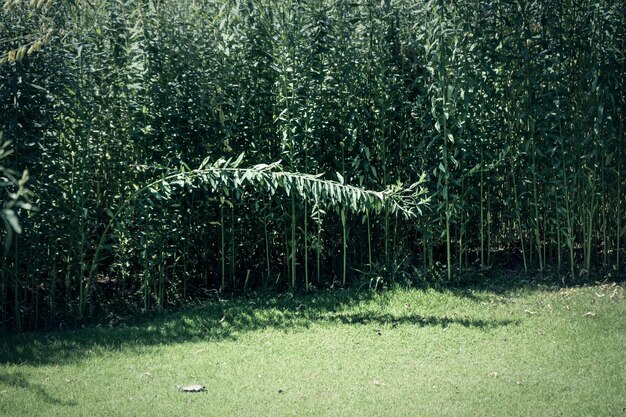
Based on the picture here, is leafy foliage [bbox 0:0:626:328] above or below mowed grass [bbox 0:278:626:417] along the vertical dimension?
above

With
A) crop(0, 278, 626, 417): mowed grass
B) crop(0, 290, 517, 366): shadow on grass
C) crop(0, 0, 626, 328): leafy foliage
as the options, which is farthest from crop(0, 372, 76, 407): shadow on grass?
crop(0, 0, 626, 328): leafy foliage

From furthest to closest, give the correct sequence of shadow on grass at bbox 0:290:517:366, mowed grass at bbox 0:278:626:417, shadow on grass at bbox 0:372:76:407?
shadow on grass at bbox 0:290:517:366, shadow on grass at bbox 0:372:76:407, mowed grass at bbox 0:278:626:417

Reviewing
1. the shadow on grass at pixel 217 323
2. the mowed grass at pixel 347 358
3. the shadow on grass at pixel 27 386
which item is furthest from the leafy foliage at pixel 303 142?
the shadow on grass at pixel 27 386

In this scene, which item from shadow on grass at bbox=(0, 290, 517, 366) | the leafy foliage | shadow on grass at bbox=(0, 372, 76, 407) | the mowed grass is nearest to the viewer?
the mowed grass

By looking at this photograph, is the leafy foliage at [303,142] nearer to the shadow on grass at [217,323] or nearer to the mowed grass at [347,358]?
the shadow on grass at [217,323]

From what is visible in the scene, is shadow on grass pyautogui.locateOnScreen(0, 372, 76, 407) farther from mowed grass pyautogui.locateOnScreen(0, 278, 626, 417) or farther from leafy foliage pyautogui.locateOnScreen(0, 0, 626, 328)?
leafy foliage pyautogui.locateOnScreen(0, 0, 626, 328)

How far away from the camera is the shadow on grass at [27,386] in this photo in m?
5.47

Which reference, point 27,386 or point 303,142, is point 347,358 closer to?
point 27,386

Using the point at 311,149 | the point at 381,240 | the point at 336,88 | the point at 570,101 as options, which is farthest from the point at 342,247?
the point at 570,101

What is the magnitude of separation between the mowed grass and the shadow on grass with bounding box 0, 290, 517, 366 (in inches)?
0.7

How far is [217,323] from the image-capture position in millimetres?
7305

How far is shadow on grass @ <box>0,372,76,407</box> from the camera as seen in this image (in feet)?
18.0

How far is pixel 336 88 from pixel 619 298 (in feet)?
11.3

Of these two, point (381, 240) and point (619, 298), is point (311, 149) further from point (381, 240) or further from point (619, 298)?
point (619, 298)
